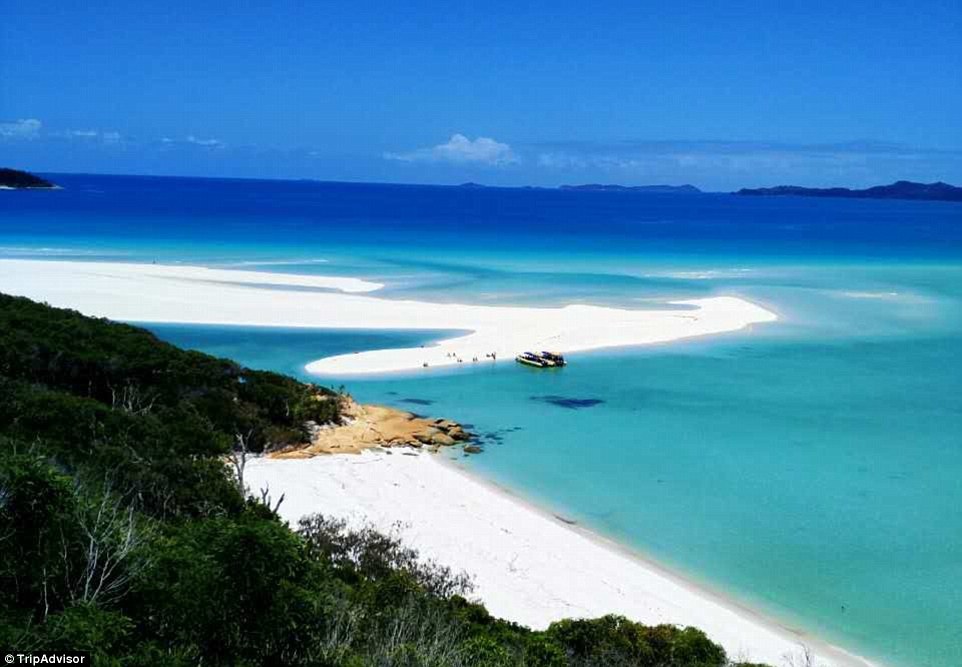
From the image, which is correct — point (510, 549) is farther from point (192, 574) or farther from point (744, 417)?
point (744, 417)

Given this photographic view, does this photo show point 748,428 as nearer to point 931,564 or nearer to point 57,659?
point 931,564

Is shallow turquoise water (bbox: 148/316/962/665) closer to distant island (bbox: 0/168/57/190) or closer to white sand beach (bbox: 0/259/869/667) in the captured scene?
white sand beach (bbox: 0/259/869/667)

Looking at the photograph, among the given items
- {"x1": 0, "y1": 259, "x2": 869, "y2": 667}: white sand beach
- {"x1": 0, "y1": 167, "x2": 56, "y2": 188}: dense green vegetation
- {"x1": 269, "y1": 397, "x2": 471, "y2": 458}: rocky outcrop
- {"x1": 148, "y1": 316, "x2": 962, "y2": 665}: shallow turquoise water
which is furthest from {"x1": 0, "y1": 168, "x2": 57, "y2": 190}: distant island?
{"x1": 269, "y1": 397, "x2": 471, "y2": 458}: rocky outcrop

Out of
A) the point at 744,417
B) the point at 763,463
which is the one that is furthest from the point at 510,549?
the point at 744,417

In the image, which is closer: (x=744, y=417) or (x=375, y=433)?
(x=375, y=433)

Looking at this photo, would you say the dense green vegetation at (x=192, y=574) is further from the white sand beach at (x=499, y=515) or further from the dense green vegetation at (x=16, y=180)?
the dense green vegetation at (x=16, y=180)

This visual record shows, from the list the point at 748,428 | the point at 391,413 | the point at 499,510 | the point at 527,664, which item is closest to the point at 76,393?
the point at 391,413

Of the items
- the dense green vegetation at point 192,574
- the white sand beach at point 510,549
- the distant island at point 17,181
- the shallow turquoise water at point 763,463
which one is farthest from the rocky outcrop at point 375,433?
the distant island at point 17,181
